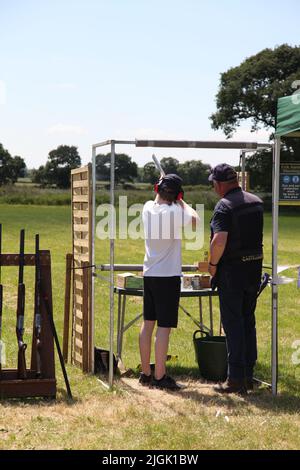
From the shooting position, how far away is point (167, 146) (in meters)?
6.96

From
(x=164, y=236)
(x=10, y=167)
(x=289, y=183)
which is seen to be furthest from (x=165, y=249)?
(x=10, y=167)

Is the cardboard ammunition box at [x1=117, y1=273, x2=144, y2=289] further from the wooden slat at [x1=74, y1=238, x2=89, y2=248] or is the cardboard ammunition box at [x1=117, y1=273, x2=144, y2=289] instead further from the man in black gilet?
the man in black gilet

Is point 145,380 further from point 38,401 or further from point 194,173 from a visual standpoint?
point 194,173

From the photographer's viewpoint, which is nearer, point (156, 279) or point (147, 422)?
point (147, 422)

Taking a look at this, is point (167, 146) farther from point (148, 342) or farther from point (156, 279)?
point (148, 342)

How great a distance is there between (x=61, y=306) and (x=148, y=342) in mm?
5913

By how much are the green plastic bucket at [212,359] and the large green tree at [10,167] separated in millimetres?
85181

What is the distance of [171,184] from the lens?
666 centimetres

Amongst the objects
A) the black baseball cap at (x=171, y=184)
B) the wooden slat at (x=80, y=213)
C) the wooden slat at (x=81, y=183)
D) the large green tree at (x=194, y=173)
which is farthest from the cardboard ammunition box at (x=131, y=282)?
the large green tree at (x=194, y=173)

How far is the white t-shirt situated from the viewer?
21.9 feet

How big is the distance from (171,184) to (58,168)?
290 feet

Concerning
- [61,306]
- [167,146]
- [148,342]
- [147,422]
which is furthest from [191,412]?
[61,306]

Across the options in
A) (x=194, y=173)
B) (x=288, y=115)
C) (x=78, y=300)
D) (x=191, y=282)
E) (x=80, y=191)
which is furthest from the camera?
(x=194, y=173)
